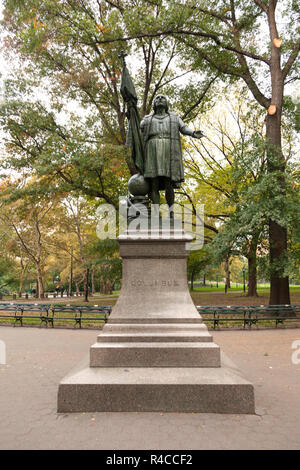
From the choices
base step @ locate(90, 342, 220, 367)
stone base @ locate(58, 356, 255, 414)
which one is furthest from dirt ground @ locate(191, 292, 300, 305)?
stone base @ locate(58, 356, 255, 414)

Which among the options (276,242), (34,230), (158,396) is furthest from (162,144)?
(34,230)

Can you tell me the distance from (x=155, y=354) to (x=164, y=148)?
3655mm

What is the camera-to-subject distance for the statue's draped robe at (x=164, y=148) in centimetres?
602

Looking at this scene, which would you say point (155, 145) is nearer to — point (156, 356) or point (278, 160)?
point (156, 356)

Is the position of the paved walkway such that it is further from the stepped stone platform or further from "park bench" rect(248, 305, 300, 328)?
"park bench" rect(248, 305, 300, 328)

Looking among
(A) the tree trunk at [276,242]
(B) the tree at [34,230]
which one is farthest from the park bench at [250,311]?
(B) the tree at [34,230]

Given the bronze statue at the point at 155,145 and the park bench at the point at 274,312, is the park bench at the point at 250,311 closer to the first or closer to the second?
the park bench at the point at 274,312

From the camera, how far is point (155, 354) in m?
4.72

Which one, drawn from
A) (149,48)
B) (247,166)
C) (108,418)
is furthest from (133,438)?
(149,48)

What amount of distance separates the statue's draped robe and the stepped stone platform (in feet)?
3.87

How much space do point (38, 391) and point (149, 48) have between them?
1688cm

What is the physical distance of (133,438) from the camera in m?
3.41
